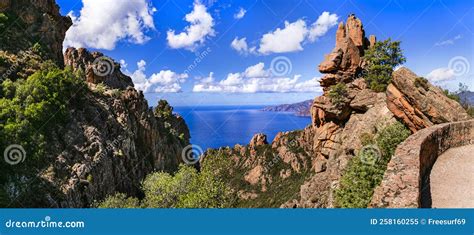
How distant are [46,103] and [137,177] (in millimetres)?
Answer: 18704

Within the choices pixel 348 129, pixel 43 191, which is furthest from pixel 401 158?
pixel 43 191

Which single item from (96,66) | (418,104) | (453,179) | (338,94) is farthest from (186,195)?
(96,66)

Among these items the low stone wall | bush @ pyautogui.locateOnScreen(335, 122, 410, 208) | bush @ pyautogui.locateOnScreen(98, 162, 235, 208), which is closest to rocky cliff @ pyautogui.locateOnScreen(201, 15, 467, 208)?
bush @ pyautogui.locateOnScreen(335, 122, 410, 208)

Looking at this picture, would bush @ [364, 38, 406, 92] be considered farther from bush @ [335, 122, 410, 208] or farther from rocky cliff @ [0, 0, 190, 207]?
rocky cliff @ [0, 0, 190, 207]

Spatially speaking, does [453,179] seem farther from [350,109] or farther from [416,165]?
[350,109]

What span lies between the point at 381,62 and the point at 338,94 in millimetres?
7947

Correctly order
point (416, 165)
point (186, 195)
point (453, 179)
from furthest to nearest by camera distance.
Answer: point (186, 195) → point (453, 179) → point (416, 165)

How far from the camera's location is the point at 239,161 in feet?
520

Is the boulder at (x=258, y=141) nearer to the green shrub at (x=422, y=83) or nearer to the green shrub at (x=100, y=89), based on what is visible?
the green shrub at (x=100, y=89)

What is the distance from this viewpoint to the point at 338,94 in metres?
49.0

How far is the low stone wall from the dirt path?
0.32 metres

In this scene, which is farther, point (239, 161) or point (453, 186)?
point (239, 161)

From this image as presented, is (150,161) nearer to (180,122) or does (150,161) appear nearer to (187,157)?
(187,157)

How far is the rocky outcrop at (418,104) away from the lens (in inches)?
1101
